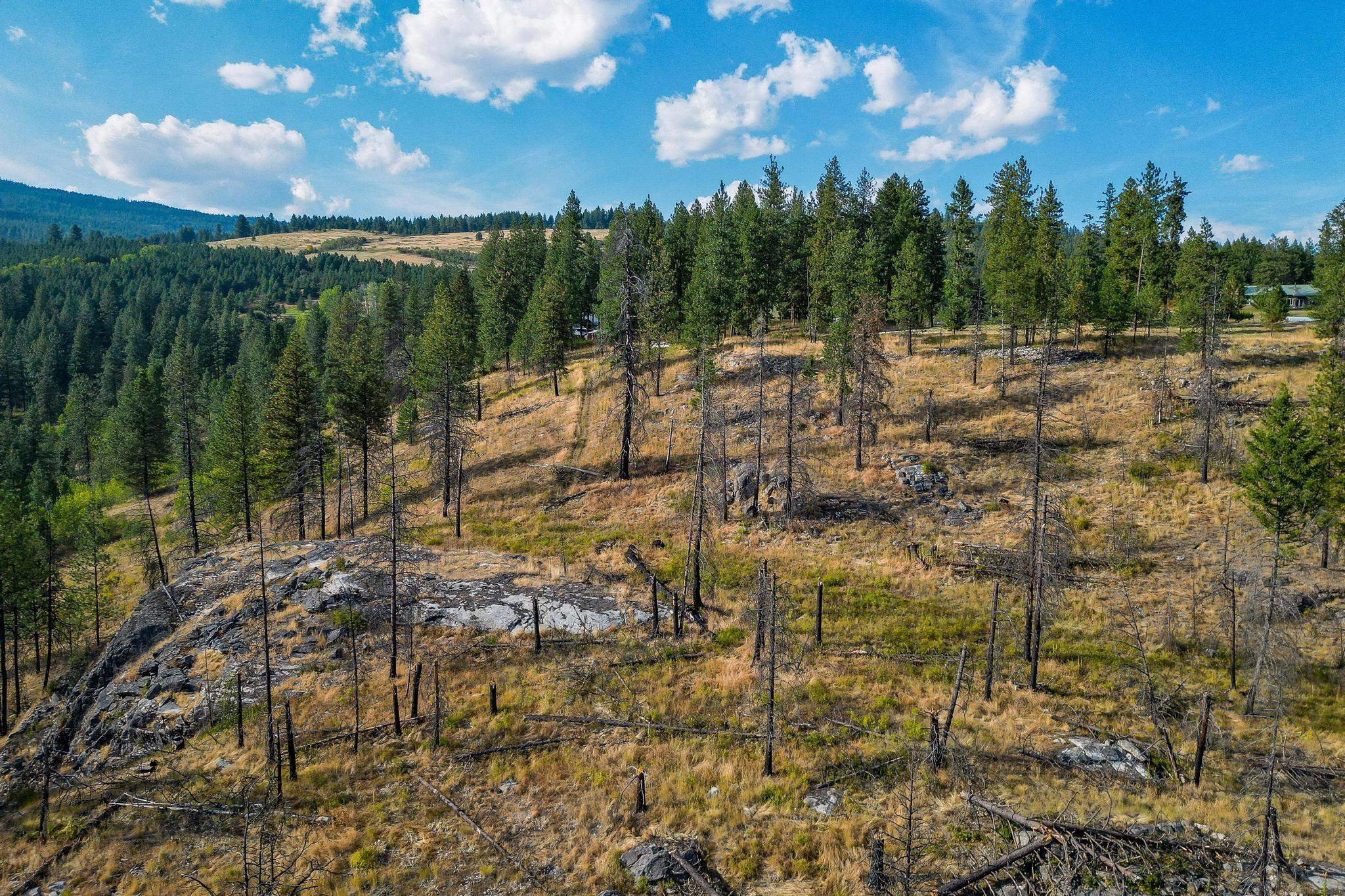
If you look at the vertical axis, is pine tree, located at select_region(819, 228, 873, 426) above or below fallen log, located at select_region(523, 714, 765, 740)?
above

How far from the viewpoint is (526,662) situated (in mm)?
21672

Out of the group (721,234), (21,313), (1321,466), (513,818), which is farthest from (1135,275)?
(21,313)

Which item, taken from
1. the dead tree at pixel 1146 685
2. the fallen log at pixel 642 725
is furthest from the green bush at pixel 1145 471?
the fallen log at pixel 642 725

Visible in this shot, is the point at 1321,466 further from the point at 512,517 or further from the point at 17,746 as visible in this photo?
the point at 17,746

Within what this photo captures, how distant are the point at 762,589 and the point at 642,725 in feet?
17.2

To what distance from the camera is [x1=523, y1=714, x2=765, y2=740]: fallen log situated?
17.0 meters

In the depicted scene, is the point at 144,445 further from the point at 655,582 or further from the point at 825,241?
the point at 825,241

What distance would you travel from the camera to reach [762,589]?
18.4 meters

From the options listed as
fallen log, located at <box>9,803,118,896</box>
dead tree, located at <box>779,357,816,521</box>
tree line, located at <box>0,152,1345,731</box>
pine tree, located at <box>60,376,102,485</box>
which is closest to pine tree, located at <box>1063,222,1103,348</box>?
tree line, located at <box>0,152,1345,731</box>

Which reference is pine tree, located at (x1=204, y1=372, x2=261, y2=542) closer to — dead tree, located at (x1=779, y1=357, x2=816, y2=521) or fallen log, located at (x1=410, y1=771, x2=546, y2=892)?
fallen log, located at (x1=410, y1=771, x2=546, y2=892)

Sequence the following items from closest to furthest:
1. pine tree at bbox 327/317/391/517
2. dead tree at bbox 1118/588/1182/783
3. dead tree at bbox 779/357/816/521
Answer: dead tree at bbox 1118/588/1182/783 < dead tree at bbox 779/357/816/521 < pine tree at bbox 327/317/391/517

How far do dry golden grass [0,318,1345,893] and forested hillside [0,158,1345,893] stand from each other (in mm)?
138

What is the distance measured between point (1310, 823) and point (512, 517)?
34.1 metres

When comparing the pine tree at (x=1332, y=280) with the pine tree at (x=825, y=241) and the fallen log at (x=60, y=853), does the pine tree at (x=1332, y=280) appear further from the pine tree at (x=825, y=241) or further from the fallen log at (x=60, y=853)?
the fallen log at (x=60, y=853)
